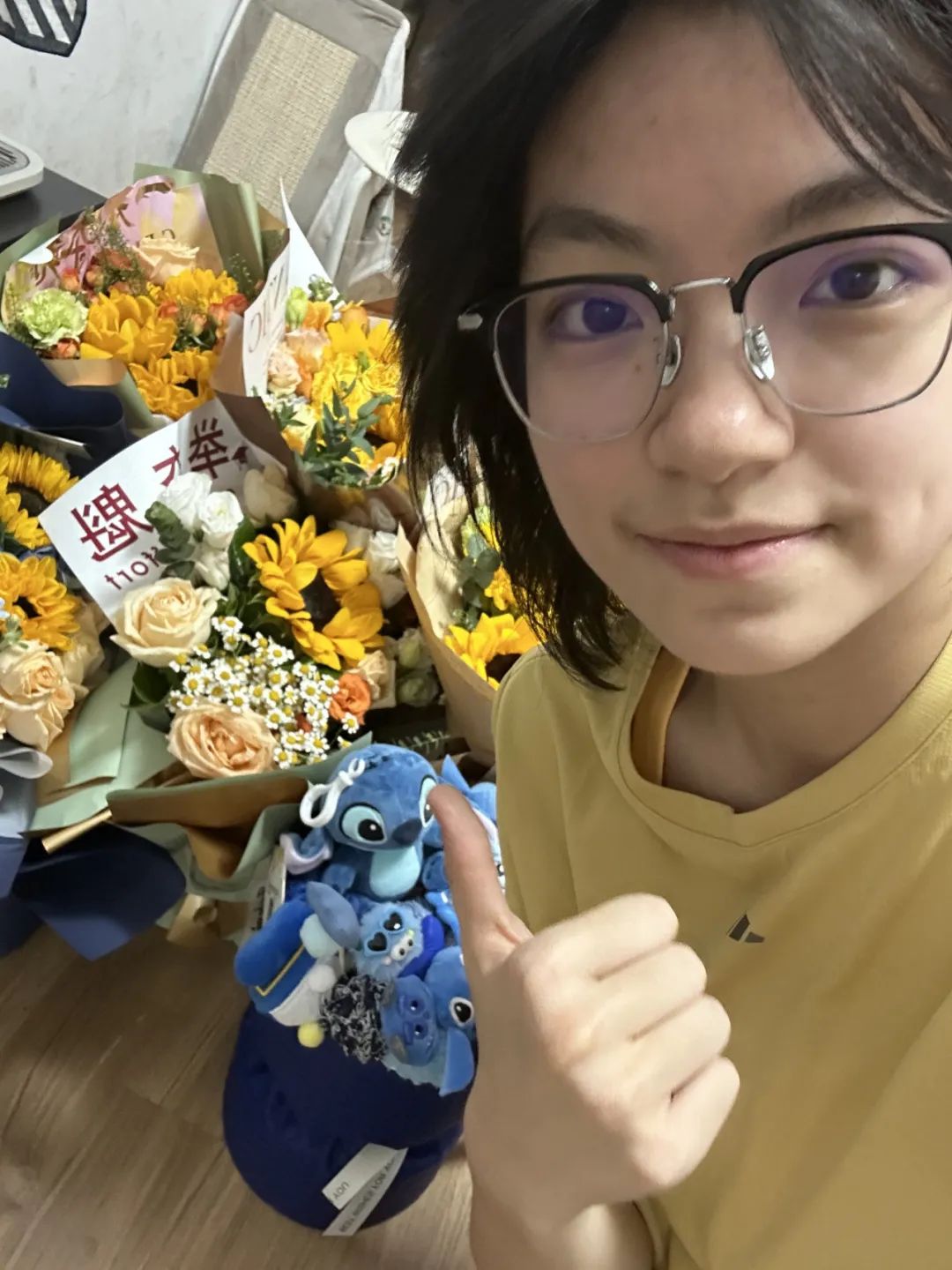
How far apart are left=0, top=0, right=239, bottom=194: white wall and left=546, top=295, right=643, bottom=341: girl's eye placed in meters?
1.81

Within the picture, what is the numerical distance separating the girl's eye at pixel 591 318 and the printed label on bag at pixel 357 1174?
3.13 feet

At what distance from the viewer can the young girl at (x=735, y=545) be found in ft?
1.40

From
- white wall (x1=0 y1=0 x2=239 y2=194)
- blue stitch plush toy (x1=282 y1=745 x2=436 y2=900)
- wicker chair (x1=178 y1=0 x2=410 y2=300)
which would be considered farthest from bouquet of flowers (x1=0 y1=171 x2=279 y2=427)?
wicker chair (x1=178 y1=0 x2=410 y2=300)

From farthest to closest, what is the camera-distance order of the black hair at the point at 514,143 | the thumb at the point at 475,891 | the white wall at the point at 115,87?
1. the white wall at the point at 115,87
2. the thumb at the point at 475,891
3. the black hair at the point at 514,143

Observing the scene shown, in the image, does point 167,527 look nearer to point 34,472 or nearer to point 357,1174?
point 34,472

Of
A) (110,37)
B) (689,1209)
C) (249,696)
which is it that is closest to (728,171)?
(689,1209)

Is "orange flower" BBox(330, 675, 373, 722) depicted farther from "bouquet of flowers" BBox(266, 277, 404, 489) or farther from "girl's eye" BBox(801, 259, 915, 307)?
"girl's eye" BBox(801, 259, 915, 307)

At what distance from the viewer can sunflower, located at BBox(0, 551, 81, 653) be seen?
1139 millimetres

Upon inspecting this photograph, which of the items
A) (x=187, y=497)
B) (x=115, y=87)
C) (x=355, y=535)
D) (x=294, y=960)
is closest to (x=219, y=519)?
(x=187, y=497)

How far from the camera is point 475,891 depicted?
0.54 m

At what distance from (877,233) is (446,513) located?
77 cm

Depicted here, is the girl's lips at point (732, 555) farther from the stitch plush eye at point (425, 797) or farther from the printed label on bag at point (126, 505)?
the printed label on bag at point (126, 505)

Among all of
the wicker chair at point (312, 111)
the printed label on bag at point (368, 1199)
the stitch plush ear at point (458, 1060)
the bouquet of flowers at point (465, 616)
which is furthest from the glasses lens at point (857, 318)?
the wicker chair at point (312, 111)

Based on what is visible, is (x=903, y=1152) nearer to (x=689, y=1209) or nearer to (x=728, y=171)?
(x=689, y=1209)
